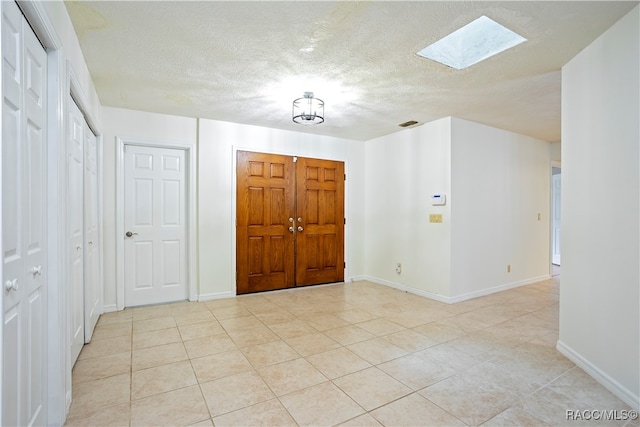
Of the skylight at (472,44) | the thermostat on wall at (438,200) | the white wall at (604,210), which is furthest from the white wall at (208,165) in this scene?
the white wall at (604,210)

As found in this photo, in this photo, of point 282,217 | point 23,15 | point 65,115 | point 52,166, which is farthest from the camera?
point 282,217

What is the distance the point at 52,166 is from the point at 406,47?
2.36 m

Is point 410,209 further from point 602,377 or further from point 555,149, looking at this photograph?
point 555,149

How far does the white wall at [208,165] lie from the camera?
12.6 ft

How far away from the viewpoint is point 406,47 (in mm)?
2426

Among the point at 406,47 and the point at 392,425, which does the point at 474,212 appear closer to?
the point at 406,47

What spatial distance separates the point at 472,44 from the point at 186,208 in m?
3.62

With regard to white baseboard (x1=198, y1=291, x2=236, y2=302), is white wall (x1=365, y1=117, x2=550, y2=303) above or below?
above

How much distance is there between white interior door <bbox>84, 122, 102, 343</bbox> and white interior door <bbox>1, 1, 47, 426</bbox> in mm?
1413

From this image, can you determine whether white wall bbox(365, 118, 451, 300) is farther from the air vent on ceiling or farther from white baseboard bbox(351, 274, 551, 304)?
the air vent on ceiling

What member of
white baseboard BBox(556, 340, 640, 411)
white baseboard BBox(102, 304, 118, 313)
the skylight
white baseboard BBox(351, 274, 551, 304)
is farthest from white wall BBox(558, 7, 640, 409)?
white baseboard BBox(102, 304, 118, 313)

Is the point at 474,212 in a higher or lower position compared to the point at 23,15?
lower

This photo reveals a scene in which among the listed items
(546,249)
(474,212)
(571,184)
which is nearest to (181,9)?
(571,184)

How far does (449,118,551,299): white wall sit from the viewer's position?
14.0 ft
